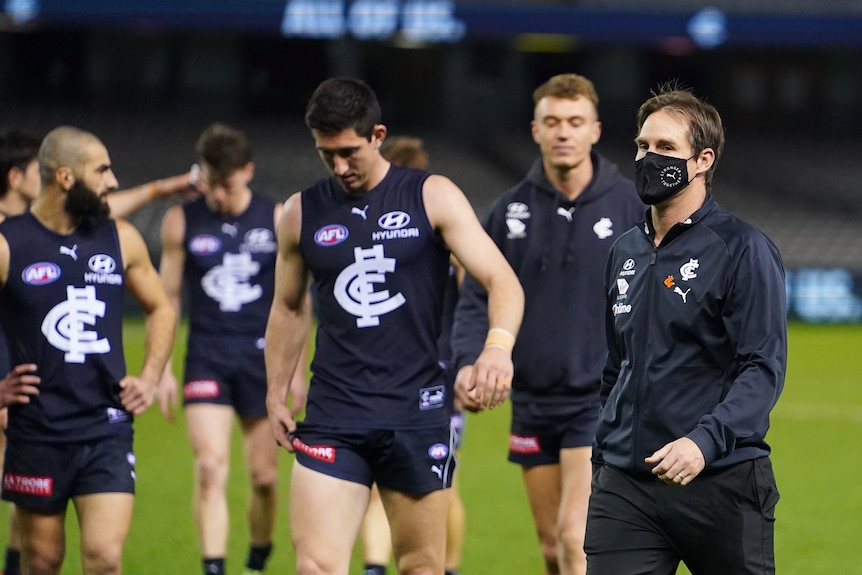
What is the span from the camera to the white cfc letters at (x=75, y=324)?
238 inches

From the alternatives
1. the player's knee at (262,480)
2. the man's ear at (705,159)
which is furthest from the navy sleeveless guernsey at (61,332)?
the man's ear at (705,159)

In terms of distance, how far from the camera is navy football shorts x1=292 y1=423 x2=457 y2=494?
5625 mm

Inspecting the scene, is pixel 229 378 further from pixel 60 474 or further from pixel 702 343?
pixel 702 343

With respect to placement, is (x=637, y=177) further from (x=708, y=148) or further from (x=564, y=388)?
(x=564, y=388)

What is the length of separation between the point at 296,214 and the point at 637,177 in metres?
1.65

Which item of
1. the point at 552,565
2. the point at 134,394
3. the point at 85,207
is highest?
the point at 85,207

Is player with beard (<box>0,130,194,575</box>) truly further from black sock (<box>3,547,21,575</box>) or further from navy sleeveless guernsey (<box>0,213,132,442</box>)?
navy sleeveless guernsey (<box>0,213,132,442</box>)

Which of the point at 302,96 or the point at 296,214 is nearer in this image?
the point at 296,214

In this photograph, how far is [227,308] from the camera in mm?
8492

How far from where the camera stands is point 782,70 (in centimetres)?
3559

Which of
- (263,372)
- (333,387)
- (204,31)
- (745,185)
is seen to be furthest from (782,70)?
(333,387)

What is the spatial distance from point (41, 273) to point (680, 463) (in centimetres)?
311

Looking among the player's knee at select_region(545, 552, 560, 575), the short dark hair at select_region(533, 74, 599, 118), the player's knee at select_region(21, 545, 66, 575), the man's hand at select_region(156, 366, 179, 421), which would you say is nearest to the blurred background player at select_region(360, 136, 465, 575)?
the player's knee at select_region(545, 552, 560, 575)

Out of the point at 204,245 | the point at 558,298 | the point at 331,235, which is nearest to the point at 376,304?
the point at 331,235
